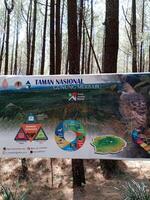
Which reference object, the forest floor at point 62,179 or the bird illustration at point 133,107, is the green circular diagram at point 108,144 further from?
the forest floor at point 62,179

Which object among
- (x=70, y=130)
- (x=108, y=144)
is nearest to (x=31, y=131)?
(x=70, y=130)

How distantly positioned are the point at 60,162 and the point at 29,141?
2.72 metres

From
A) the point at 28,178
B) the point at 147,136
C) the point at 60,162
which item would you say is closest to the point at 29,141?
the point at 147,136

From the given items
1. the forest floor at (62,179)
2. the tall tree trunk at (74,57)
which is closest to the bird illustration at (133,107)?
the forest floor at (62,179)

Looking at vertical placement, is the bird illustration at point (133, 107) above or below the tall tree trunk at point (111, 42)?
below

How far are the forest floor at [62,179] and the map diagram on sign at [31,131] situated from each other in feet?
2.52

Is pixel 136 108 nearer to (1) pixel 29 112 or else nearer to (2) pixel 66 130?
(2) pixel 66 130

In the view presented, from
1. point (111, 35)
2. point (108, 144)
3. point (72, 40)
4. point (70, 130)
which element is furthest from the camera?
point (111, 35)

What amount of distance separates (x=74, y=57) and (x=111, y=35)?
0.97 metres

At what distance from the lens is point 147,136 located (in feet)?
17.9

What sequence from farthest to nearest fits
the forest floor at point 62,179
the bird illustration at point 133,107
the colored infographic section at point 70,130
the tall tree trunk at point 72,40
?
the tall tree trunk at point 72,40 < the forest floor at point 62,179 < the colored infographic section at point 70,130 < the bird illustration at point 133,107

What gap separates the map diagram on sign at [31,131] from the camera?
19.0 feet

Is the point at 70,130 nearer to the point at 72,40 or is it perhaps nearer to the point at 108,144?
the point at 108,144

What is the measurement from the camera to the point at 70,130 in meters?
5.73
